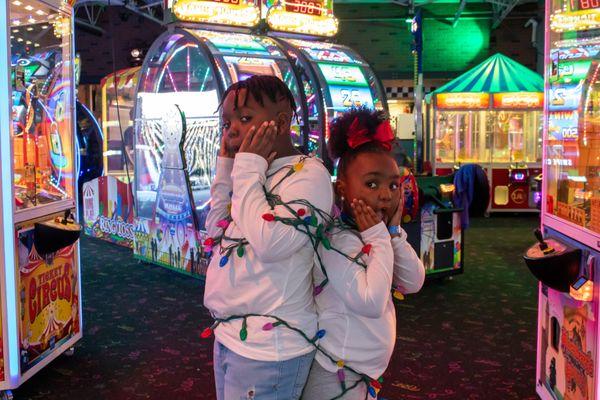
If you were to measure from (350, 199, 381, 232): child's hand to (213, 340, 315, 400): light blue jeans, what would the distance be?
31 centimetres

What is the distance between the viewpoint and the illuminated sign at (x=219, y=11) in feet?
19.2

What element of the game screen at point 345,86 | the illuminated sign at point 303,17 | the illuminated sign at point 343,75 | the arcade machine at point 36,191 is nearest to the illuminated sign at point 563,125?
the arcade machine at point 36,191

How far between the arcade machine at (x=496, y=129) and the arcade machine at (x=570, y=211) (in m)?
7.47

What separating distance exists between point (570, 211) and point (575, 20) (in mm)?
762

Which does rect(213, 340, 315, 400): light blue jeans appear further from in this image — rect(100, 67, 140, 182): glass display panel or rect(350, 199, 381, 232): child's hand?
rect(100, 67, 140, 182): glass display panel

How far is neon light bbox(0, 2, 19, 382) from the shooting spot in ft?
9.52

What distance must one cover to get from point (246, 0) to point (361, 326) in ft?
17.4

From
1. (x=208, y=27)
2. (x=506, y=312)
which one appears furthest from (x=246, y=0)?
(x=506, y=312)

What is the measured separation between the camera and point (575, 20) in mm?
2617

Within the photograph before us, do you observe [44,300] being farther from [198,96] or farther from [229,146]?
[198,96]

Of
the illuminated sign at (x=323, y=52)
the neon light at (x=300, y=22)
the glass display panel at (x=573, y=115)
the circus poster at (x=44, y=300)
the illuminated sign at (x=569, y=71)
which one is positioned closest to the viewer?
the glass display panel at (x=573, y=115)

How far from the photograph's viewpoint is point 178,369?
11.6 feet

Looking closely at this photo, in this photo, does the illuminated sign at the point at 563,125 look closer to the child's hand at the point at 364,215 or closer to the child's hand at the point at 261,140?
the child's hand at the point at 364,215

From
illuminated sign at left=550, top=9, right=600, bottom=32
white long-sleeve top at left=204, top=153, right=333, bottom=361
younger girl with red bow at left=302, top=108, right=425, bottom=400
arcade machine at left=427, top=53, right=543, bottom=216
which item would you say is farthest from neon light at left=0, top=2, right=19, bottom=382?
arcade machine at left=427, top=53, right=543, bottom=216
